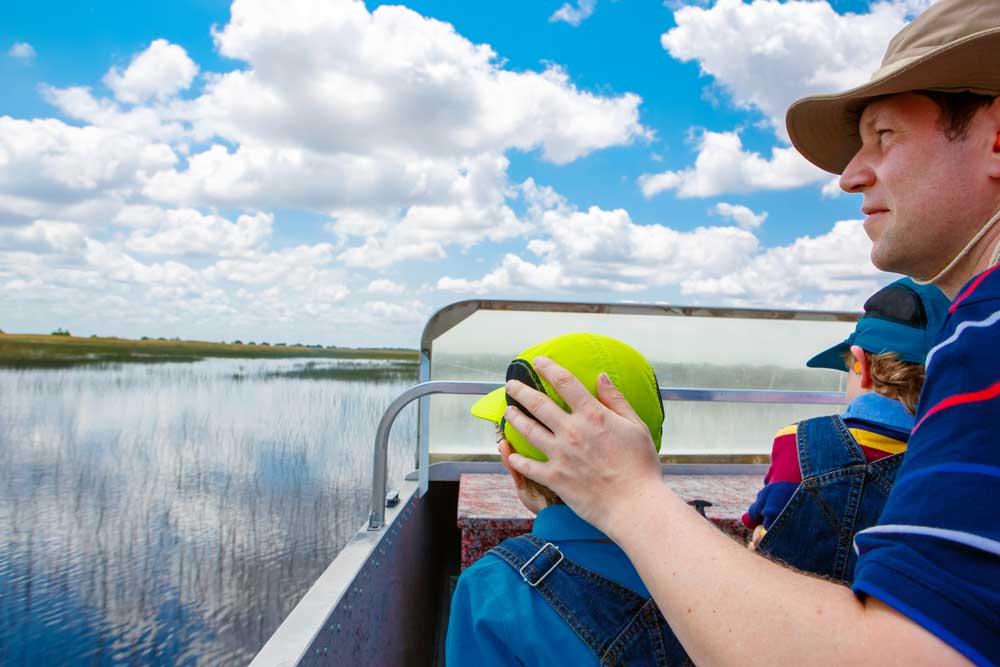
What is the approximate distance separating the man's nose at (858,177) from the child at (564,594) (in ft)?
1.23

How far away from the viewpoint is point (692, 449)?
328cm

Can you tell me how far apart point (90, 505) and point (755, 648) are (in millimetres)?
20676

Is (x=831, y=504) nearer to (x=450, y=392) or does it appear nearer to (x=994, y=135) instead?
(x=994, y=135)

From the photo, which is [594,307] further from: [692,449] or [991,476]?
[991,476]

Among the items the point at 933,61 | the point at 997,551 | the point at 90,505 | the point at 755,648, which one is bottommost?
the point at 90,505

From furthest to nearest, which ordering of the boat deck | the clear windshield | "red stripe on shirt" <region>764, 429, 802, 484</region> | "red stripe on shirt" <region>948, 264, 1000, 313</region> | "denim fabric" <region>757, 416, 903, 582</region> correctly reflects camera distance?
the clear windshield < the boat deck < "red stripe on shirt" <region>764, 429, 802, 484</region> < "denim fabric" <region>757, 416, 903, 582</region> < "red stripe on shirt" <region>948, 264, 1000, 313</region>

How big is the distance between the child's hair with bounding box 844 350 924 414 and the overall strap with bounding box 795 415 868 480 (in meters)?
0.12

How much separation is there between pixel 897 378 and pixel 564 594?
2.96ft

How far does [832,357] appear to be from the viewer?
5.63 feet

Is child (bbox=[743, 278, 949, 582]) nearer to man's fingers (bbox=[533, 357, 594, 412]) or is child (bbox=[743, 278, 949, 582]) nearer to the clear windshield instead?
man's fingers (bbox=[533, 357, 594, 412])

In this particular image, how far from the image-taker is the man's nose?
30.6 inches

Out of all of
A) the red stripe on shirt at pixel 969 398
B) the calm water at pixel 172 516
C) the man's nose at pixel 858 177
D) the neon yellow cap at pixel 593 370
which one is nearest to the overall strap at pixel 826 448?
the neon yellow cap at pixel 593 370

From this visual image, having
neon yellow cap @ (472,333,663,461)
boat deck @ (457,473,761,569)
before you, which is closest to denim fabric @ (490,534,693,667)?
neon yellow cap @ (472,333,663,461)

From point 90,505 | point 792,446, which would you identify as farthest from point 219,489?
point 792,446
